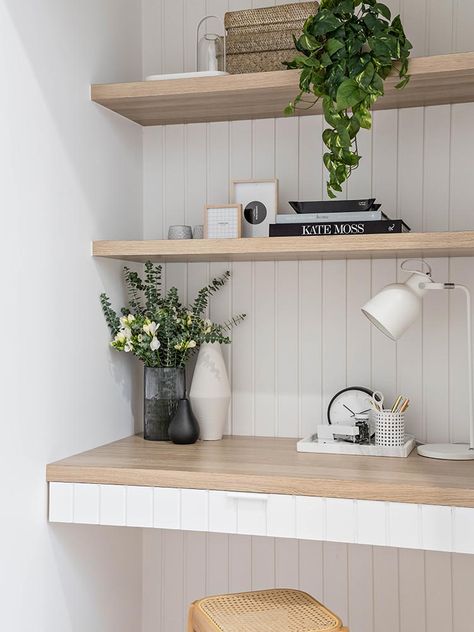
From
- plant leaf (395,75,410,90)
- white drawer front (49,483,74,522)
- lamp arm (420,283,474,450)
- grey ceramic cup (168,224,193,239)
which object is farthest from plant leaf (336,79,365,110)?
white drawer front (49,483,74,522)

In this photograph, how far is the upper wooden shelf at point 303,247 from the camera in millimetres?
1964

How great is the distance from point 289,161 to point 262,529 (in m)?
1.14

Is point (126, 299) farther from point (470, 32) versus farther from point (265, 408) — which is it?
point (470, 32)

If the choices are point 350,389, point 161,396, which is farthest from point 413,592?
point 161,396

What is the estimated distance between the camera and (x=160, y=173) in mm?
A: 2574

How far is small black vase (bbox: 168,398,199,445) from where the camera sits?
7.41ft

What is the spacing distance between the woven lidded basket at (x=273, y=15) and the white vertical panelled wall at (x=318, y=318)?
1.11 ft

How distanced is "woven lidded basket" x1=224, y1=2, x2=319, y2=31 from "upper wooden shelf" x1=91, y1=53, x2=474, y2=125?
18 centimetres

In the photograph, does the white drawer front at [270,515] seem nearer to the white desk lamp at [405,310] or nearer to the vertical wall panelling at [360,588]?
the white desk lamp at [405,310]

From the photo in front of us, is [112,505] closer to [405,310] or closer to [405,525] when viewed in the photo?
[405,525]

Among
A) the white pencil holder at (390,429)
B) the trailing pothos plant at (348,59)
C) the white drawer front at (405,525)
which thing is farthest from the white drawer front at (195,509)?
the trailing pothos plant at (348,59)

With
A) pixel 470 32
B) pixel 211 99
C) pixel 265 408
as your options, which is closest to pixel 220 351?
pixel 265 408

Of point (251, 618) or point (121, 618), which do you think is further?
point (121, 618)

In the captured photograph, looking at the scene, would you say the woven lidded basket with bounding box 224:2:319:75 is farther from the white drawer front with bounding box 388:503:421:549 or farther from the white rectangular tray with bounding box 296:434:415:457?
the white drawer front with bounding box 388:503:421:549
